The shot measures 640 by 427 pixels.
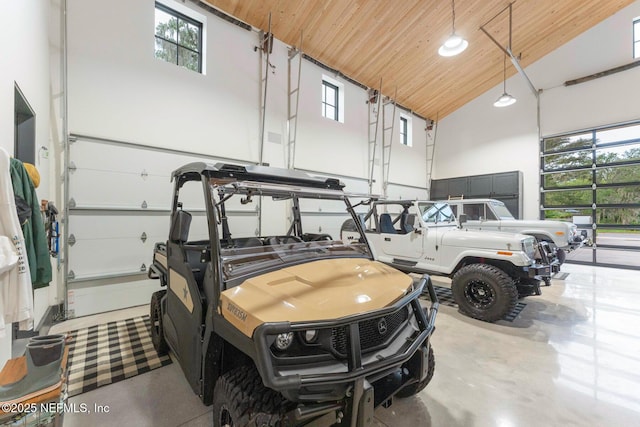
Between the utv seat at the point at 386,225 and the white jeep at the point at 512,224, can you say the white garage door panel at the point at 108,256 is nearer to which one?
the utv seat at the point at 386,225

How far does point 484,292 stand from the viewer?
3805mm

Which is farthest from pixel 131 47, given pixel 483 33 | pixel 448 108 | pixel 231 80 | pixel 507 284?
pixel 448 108

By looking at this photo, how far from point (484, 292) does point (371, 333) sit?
10.2 ft

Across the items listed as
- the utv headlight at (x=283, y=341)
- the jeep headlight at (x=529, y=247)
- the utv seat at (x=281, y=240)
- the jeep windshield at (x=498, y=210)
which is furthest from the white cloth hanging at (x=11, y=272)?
the jeep windshield at (x=498, y=210)

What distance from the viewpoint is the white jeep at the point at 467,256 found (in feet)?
11.7

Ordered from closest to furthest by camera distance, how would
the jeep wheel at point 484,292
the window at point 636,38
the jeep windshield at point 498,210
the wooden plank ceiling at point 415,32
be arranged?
the jeep wheel at point 484,292
the wooden plank ceiling at point 415,32
the jeep windshield at point 498,210
the window at point 636,38

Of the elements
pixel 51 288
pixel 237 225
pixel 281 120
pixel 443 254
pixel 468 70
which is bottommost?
pixel 51 288

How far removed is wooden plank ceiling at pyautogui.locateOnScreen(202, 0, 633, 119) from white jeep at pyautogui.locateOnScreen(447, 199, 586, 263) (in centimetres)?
405

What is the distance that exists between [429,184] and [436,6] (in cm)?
653

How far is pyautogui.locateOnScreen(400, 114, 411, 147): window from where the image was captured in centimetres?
1001

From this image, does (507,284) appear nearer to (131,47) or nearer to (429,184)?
(131,47)

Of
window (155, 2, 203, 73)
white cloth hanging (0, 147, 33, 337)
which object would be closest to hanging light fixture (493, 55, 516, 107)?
window (155, 2, 203, 73)

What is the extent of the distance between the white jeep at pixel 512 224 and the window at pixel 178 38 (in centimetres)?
589

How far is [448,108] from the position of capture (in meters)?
10.5
